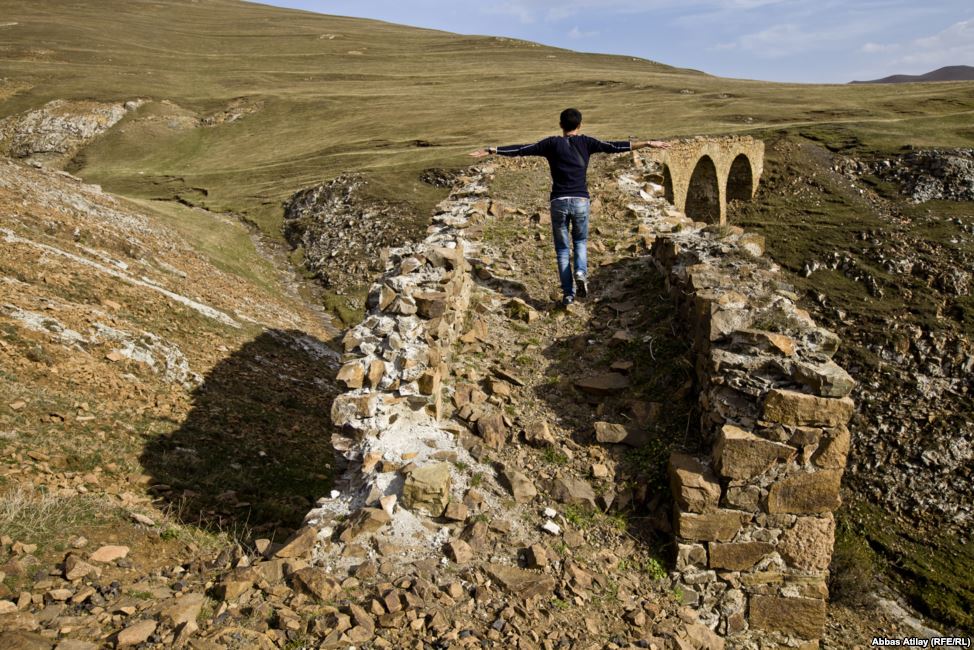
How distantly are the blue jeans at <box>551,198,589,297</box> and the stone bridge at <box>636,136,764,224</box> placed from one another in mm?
14492

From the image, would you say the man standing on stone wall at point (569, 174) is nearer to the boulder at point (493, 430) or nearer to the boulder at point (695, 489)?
the boulder at point (493, 430)

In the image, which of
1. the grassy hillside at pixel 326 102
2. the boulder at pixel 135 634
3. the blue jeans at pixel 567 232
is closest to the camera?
the boulder at pixel 135 634

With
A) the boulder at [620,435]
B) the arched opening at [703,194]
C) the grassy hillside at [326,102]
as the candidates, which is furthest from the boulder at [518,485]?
the arched opening at [703,194]

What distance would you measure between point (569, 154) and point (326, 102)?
50.8m

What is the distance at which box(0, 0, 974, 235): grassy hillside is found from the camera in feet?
114

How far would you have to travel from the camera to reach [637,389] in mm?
6906

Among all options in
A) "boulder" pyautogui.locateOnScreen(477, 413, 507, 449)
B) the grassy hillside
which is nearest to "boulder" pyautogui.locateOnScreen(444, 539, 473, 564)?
"boulder" pyautogui.locateOnScreen(477, 413, 507, 449)

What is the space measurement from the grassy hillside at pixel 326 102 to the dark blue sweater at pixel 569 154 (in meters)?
18.5

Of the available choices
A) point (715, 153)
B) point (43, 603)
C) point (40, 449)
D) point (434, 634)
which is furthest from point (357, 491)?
point (715, 153)

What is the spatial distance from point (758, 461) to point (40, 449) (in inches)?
279

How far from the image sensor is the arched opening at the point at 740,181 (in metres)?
28.8

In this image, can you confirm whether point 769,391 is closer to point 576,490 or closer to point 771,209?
point 576,490

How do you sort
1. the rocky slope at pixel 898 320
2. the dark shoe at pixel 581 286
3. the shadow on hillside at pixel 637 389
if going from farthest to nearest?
1. the rocky slope at pixel 898 320
2. the dark shoe at pixel 581 286
3. the shadow on hillside at pixel 637 389

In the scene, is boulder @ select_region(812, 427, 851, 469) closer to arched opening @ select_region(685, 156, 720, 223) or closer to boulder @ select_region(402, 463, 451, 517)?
boulder @ select_region(402, 463, 451, 517)
